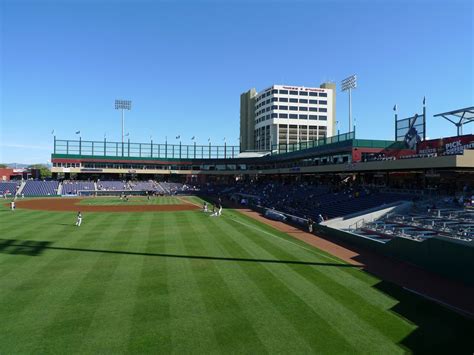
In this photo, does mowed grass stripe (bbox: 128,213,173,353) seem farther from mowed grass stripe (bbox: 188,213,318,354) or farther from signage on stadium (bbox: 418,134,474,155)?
signage on stadium (bbox: 418,134,474,155)

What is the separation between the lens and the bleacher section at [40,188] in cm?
7351

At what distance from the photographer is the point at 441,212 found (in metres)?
27.4

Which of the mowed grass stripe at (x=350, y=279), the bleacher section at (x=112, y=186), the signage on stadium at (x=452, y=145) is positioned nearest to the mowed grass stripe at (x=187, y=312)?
the mowed grass stripe at (x=350, y=279)

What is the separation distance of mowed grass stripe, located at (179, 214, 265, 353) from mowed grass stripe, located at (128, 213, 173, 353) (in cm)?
148

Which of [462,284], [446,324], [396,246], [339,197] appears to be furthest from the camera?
[339,197]

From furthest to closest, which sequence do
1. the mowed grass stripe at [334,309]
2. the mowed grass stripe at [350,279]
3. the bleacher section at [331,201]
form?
the bleacher section at [331,201] → the mowed grass stripe at [350,279] → the mowed grass stripe at [334,309]

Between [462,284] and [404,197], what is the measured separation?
1844cm

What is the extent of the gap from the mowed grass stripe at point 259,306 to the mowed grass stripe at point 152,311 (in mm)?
2454

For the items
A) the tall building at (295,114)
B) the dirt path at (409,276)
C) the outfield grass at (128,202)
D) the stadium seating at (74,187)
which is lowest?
the dirt path at (409,276)

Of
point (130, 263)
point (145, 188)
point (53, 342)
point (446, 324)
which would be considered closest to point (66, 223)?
point (130, 263)

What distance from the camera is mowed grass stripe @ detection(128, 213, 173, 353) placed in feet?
32.8

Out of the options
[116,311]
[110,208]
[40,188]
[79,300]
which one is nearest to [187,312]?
[116,311]

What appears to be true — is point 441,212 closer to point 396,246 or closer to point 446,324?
point 396,246

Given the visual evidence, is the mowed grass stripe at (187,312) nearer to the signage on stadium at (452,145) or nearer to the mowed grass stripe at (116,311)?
the mowed grass stripe at (116,311)
